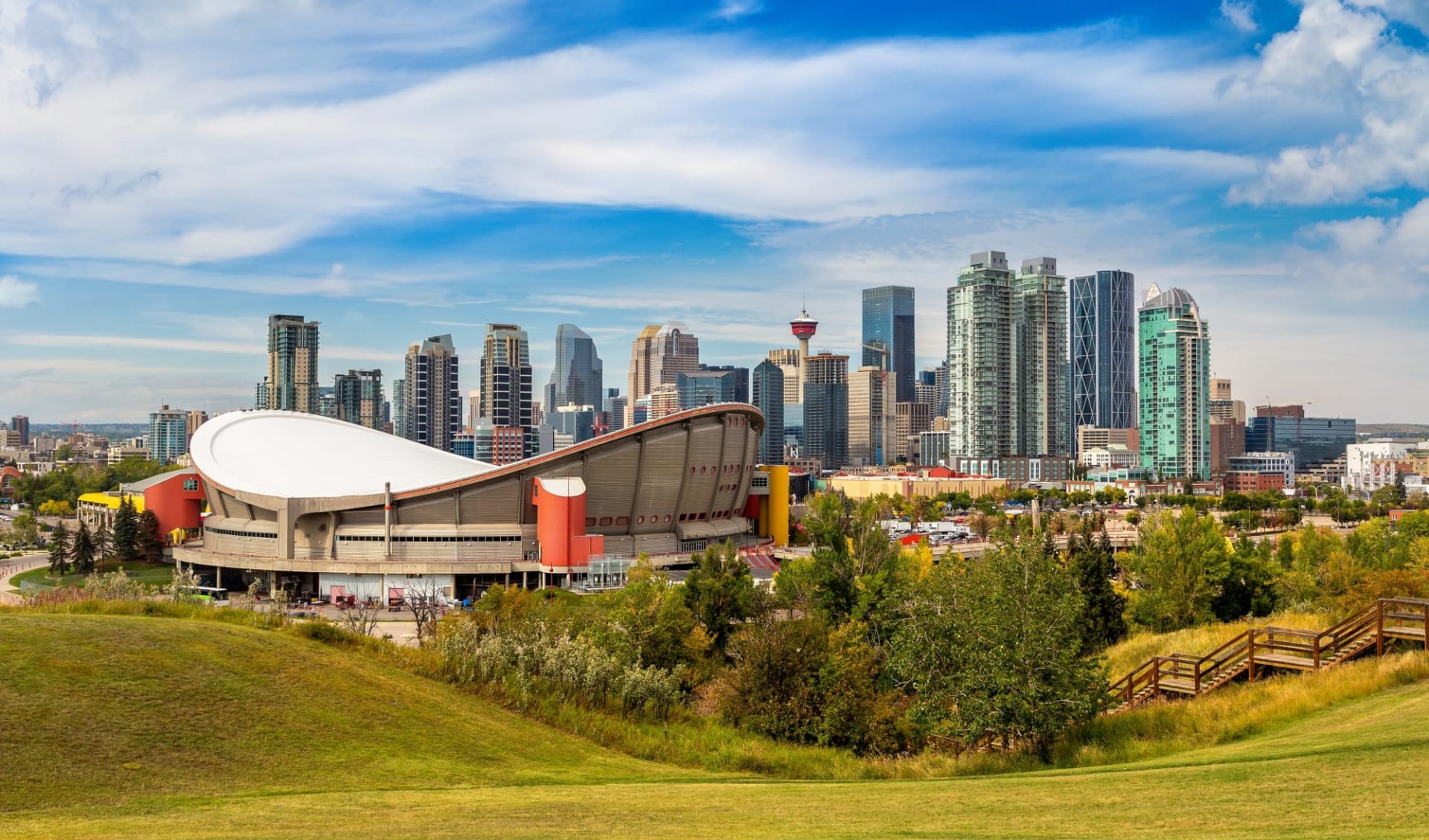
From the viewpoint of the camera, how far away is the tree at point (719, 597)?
1544 inches

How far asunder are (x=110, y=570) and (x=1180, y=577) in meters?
70.0

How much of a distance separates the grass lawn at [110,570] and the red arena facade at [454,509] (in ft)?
7.81

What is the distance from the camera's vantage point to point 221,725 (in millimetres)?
16078

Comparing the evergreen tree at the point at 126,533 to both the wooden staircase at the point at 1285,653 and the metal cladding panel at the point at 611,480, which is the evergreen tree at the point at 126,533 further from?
the wooden staircase at the point at 1285,653

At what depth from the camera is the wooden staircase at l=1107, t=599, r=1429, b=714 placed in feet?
67.4

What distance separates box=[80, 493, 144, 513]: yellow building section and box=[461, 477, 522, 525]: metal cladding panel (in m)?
34.4

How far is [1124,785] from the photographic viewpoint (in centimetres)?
1348

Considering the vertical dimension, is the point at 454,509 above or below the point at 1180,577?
above

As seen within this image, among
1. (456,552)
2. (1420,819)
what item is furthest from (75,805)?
(456,552)

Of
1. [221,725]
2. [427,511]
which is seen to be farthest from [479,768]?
[427,511]

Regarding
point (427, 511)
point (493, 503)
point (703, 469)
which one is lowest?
point (427, 511)

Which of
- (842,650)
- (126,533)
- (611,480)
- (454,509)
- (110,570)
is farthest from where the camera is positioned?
(126,533)

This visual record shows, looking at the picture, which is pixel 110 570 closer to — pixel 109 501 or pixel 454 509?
pixel 109 501

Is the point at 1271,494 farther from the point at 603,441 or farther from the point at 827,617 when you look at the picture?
the point at 827,617
